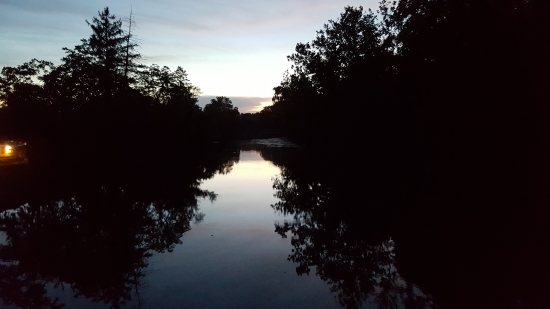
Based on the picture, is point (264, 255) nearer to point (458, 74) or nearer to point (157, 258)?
point (157, 258)

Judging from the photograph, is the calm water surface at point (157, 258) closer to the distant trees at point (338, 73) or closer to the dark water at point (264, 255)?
the dark water at point (264, 255)

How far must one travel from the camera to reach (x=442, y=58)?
15891 mm

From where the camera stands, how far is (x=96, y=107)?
32.3 metres

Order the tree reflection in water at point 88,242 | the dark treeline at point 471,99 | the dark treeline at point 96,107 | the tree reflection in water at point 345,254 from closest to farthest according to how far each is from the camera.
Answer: the tree reflection in water at point 345,254
the tree reflection in water at point 88,242
the dark treeline at point 471,99
the dark treeline at point 96,107

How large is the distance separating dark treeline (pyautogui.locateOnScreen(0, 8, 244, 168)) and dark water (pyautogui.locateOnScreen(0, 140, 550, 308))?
48.0 ft

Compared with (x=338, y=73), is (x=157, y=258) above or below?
below

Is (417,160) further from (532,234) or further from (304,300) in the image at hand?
(304,300)

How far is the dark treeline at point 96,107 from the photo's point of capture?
100 feet

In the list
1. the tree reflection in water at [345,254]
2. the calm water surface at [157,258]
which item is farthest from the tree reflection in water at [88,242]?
the tree reflection in water at [345,254]

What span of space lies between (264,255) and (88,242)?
5.06 metres

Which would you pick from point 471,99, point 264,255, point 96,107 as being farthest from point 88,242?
point 96,107

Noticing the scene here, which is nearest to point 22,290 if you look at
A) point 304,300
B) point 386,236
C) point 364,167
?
point 304,300

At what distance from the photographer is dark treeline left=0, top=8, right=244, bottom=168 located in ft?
100

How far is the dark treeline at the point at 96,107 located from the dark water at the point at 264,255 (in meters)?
14.6
